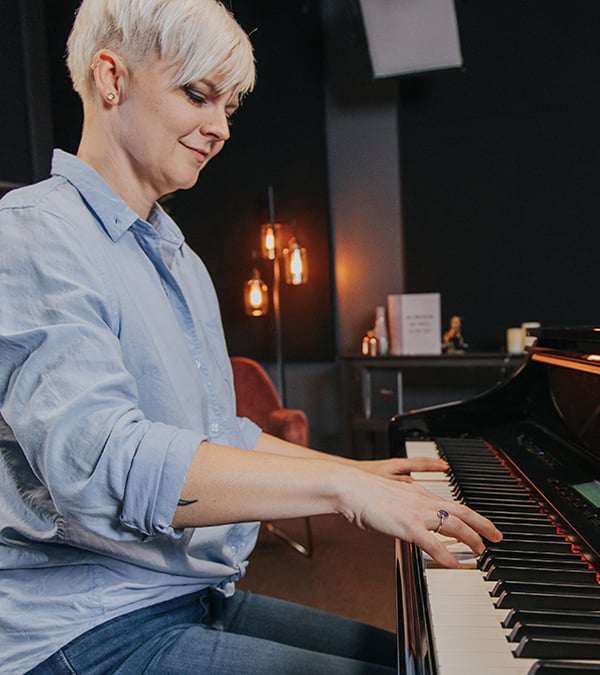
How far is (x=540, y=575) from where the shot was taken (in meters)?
0.89

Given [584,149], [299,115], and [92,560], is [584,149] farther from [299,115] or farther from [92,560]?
[92,560]

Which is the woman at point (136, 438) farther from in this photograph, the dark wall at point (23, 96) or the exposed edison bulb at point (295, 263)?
the exposed edison bulb at point (295, 263)

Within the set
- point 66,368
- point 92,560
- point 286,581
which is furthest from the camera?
point 286,581

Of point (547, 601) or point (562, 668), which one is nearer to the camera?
point (562, 668)

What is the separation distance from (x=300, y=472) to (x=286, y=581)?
105 inches

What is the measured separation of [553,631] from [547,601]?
0.25 ft

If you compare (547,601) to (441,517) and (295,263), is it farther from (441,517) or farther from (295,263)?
(295,263)

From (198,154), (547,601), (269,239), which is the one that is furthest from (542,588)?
(269,239)

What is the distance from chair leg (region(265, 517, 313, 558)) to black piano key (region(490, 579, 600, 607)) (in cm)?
281

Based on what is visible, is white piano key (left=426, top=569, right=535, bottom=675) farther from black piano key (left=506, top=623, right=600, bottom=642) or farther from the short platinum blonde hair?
the short platinum blonde hair

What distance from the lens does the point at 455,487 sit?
1328 millimetres

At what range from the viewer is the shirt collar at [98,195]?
3.54 feet

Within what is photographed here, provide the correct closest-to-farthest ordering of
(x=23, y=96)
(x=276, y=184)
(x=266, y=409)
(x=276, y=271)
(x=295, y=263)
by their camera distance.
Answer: (x=23, y=96) < (x=266, y=409) < (x=295, y=263) < (x=276, y=271) < (x=276, y=184)

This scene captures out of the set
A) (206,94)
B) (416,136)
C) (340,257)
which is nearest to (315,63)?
(416,136)
